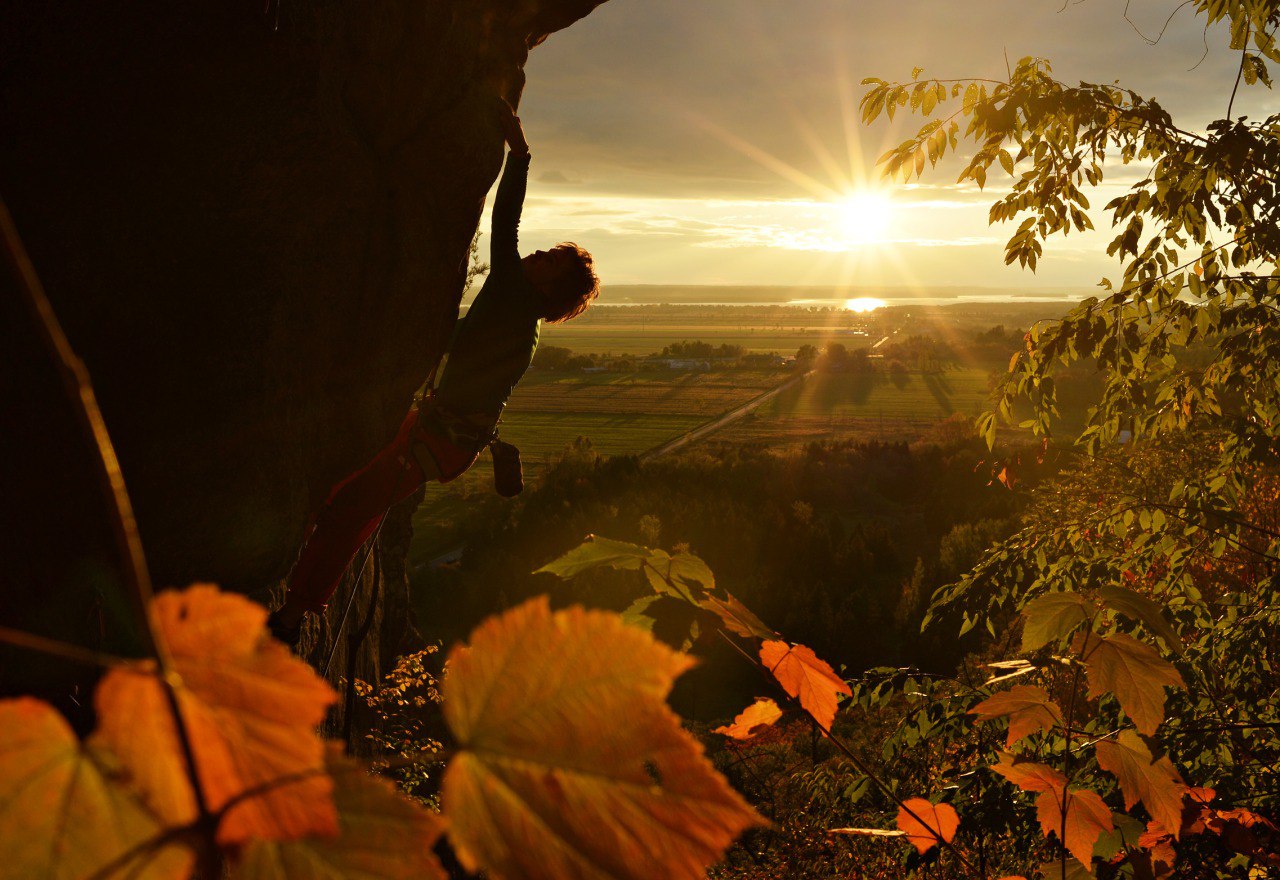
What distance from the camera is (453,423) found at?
3.85m

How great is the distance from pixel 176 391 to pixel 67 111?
927mm

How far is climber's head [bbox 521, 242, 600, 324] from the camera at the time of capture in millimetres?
4094

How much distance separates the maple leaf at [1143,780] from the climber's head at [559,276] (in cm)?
303

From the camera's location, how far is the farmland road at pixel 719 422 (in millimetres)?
67875

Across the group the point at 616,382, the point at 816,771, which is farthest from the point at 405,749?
the point at 616,382

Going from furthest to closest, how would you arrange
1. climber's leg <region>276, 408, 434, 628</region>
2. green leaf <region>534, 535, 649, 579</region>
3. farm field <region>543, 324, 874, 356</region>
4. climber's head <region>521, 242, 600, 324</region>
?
farm field <region>543, 324, 874, 356</region> → climber's head <region>521, 242, 600, 324</region> → climber's leg <region>276, 408, 434, 628</region> → green leaf <region>534, 535, 649, 579</region>

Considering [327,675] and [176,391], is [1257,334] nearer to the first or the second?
[176,391]

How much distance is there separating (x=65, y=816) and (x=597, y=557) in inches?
49.6

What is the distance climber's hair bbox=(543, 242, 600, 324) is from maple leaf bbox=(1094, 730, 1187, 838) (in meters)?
3.02

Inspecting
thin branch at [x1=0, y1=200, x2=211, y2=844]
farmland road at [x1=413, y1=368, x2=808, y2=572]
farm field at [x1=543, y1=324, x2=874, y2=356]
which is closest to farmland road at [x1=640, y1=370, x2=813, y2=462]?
farmland road at [x1=413, y1=368, x2=808, y2=572]

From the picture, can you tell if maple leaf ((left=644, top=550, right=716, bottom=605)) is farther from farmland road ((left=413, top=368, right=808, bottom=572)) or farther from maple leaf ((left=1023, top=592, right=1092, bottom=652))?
farmland road ((left=413, top=368, right=808, bottom=572))

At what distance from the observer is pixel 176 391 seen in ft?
9.07

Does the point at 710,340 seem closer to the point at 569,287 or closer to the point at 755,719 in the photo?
the point at 569,287

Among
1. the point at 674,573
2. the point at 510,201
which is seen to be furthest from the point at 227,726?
the point at 510,201
